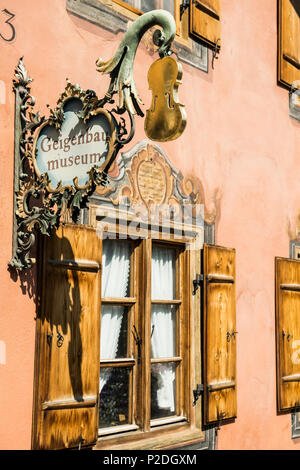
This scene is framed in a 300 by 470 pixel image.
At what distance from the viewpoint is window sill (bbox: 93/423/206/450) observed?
4.63 metres

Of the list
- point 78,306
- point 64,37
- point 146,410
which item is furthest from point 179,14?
point 146,410

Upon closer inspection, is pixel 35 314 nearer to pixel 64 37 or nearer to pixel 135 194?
pixel 135 194

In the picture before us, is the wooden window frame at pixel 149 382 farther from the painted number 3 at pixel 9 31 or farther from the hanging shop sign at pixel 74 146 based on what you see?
the painted number 3 at pixel 9 31

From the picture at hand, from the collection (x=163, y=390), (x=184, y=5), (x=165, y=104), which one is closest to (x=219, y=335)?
(x=163, y=390)

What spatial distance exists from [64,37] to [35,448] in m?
2.58

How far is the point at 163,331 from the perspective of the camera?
5.28m

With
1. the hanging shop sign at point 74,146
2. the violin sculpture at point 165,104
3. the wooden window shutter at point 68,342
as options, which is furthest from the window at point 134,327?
the violin sculpture at point 165,104

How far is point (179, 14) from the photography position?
18.6 feet

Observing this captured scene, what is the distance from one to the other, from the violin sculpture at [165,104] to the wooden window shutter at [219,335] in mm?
2069

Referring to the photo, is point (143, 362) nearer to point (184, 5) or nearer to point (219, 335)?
point (219, 335)

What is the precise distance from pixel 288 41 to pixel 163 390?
12.3 ft

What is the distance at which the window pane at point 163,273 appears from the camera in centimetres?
524

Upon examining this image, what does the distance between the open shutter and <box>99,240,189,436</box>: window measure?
1.33m

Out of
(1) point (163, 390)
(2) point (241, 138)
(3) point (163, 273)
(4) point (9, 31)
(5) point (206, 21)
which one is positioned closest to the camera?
(4) point (9, 31)
